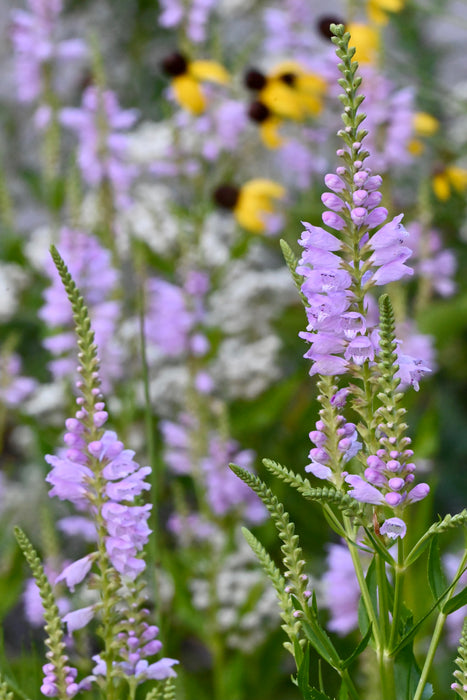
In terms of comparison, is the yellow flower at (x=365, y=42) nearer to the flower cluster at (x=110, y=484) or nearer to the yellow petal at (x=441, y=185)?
the yellow petal at (x=441, y=185)

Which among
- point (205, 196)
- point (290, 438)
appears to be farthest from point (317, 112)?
point (290, 438)

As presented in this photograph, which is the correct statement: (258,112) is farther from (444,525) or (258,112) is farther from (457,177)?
Result: (444,525)

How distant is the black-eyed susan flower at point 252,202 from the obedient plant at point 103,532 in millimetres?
1585

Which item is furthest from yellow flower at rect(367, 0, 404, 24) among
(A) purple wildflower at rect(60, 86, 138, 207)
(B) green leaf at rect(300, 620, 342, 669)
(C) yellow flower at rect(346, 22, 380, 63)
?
(B) green leaf at rect(300, 620, 342, 669)

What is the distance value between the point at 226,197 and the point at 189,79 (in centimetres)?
25

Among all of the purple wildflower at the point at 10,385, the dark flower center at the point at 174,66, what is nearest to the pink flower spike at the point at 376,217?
the purple wildflower at the point at 10,385

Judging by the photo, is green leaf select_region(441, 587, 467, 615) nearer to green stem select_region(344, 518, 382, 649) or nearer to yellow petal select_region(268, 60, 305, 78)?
green stem select_region(344, 518, 382, 649)

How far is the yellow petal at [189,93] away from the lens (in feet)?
7.06

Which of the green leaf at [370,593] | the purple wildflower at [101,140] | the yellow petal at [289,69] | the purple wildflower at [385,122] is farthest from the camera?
the yellow petal at [289,69]

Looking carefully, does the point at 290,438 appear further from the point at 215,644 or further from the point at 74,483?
the point at 74,483

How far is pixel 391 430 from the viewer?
56cm

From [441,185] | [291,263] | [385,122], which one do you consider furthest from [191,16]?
[291,263]

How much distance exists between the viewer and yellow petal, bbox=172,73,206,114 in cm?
215

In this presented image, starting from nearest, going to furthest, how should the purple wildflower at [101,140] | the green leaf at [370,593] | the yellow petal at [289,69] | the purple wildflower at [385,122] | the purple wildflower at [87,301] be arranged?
the green leaf at [370,593] < the purple wildflower at [87,301] < the purple wildflower at [101,140] < the purple wildflower at [385,122] < the yellow petal at [289,69]
